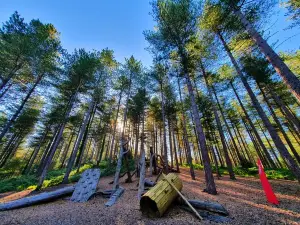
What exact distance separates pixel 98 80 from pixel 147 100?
7.03 metres

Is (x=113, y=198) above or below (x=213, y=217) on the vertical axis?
above

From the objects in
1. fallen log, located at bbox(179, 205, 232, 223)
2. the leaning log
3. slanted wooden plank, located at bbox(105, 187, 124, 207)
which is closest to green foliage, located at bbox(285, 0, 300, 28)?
fallen log, located at bbox(179, 205, 232, 223)

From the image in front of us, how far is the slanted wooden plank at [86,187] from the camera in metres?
5.87

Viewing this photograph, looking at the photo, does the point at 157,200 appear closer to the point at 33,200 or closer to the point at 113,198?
the point at 113,198

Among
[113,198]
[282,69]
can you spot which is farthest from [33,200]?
[282,69]

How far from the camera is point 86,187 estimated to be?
6.42 meters

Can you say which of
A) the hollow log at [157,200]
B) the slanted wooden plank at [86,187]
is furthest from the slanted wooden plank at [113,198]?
the hollow log at [157,200]

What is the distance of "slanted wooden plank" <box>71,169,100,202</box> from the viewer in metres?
5.87

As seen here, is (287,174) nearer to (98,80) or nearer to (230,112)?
(230,112)

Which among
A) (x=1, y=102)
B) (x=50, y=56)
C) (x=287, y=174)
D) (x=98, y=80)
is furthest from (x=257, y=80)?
(x=1, y=102)

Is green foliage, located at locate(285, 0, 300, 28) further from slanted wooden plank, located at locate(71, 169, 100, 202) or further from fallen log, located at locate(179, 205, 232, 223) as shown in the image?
→ slanted wooden plank, located at locate(71, 169, 100, 202)

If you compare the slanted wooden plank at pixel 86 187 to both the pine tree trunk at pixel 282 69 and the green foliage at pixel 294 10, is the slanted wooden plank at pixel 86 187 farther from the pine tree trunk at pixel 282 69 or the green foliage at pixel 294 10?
the green foliage at pixel 294 10

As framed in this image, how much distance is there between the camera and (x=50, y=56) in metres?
12.2

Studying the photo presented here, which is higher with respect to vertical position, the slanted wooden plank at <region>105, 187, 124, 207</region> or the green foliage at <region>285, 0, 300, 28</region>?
the green foliage at <region>285, 0, 300, 28</region>
